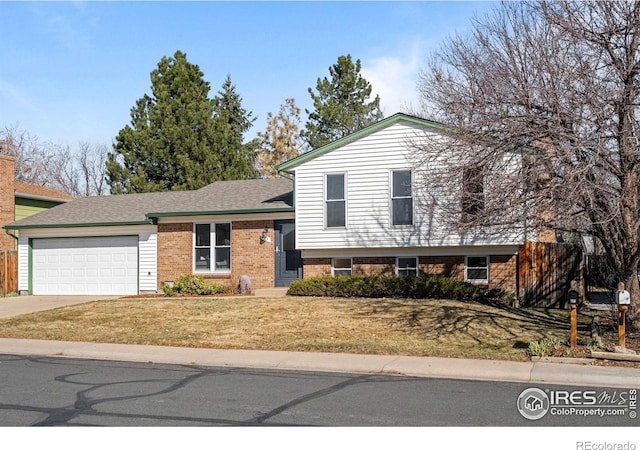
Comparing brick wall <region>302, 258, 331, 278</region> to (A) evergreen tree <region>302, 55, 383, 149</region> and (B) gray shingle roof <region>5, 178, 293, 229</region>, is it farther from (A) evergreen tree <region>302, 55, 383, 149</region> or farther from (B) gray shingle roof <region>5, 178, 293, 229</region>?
(A) evergreen tree <region>302, 55, 383, 149</region>

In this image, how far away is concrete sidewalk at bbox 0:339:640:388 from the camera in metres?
11.1

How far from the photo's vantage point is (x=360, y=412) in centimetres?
856

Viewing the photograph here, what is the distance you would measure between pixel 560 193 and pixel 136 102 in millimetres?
30273

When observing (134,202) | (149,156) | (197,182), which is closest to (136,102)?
(149,156)

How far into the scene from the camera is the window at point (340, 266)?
2309cm

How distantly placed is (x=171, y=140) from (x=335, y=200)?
17.9 m

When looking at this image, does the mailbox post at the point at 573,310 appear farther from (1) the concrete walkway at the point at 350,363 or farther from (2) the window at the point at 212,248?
(2) the window at the point at 212,248

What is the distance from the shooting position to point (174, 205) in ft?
85.9

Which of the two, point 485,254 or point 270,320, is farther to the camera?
point 485,254

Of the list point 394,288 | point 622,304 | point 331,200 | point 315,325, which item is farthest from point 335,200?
point 622,304

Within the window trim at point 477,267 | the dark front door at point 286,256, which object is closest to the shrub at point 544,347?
the window trim at point 477,267

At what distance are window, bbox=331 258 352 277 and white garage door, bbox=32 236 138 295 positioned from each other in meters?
7.80

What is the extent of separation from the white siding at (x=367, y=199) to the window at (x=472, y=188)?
5169 mm

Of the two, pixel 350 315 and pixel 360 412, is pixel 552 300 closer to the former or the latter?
pixel 350 315
